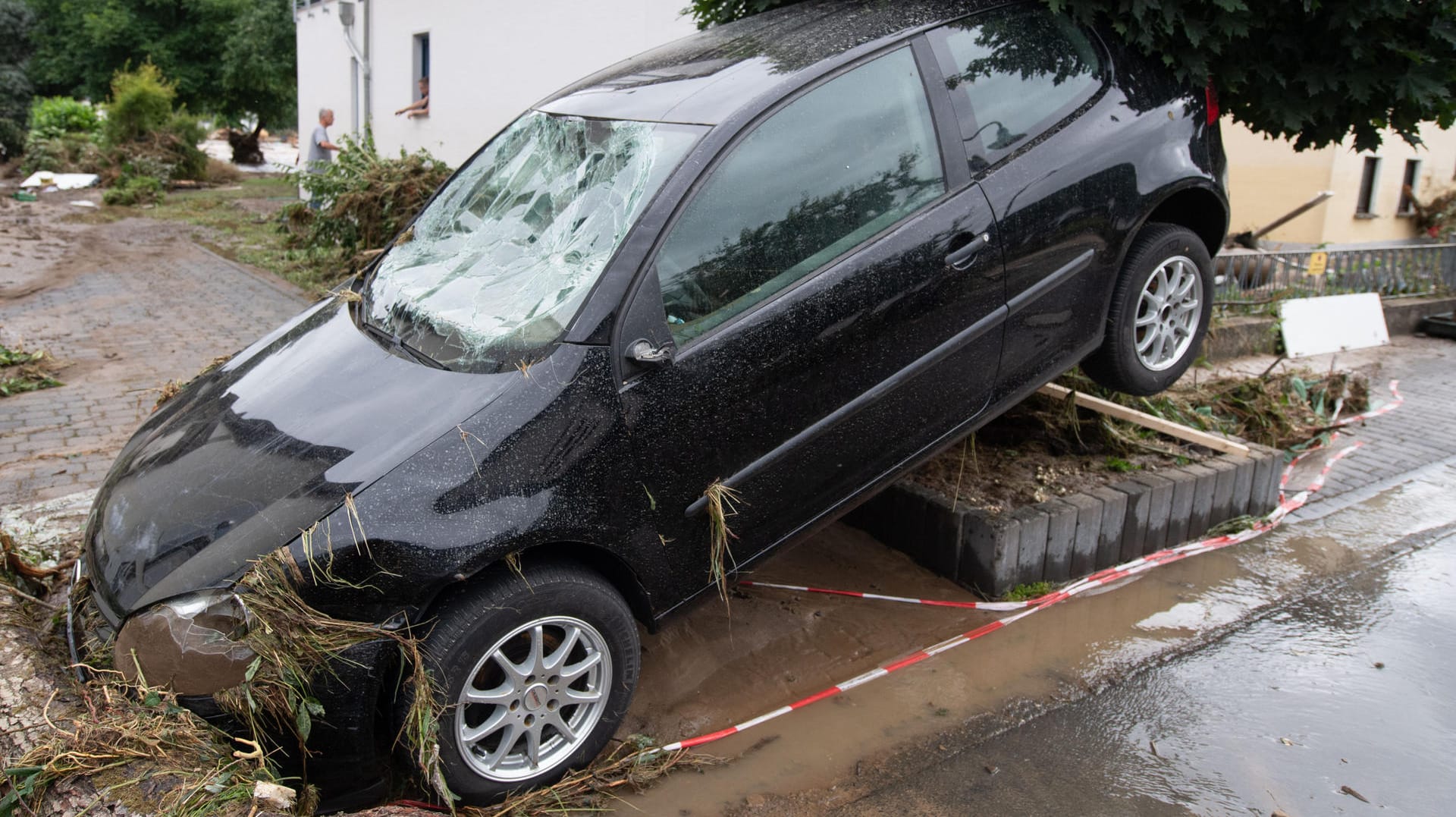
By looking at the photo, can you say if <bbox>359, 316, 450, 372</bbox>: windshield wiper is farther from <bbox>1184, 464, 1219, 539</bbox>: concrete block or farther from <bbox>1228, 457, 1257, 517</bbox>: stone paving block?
<bbox>1228, 457, 1257, 517</bbox>: stone paving block

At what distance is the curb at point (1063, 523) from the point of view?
14.4 ft

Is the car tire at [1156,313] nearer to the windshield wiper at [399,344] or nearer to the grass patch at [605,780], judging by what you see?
the grass patch at [605,780]

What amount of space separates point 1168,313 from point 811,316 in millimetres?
1993

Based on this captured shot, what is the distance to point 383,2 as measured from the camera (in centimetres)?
1705

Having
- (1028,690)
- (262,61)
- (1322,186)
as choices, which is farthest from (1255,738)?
(262,61)

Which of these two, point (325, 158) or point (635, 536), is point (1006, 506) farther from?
point (325, 158)

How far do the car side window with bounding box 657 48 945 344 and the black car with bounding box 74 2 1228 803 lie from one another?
10mm

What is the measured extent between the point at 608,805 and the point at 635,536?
2.57 ft

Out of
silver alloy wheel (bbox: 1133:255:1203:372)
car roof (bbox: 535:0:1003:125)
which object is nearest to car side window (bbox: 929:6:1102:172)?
car roof (bbox: 535:0:1003:125)

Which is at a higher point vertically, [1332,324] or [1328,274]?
[1328,274]

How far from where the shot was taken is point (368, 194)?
9633mm

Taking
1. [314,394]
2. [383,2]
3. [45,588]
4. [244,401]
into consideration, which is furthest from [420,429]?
[383,2]

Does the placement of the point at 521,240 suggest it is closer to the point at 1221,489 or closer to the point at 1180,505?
the point at 1180,505

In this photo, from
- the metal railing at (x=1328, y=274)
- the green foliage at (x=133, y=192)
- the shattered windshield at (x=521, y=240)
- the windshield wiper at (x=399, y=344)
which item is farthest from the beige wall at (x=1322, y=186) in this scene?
the green foliage at (x=133, y=192)
